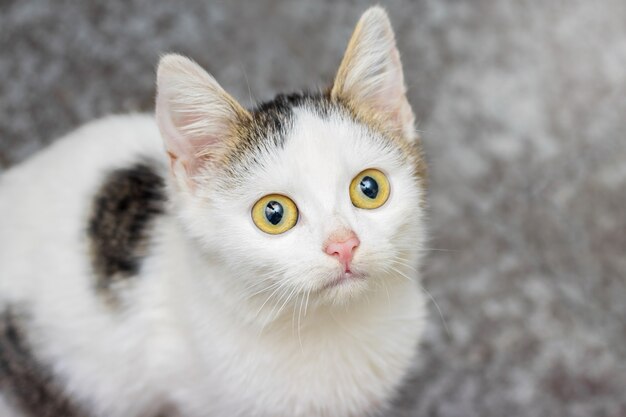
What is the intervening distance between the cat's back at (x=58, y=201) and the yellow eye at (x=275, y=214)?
0.48 m

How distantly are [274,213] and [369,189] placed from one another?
18 centimetres

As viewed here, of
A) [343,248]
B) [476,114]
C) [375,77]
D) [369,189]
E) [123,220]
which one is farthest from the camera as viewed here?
[476,114]

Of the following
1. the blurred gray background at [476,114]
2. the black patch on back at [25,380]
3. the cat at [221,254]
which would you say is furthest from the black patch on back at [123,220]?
the blurred gray background at [476,114]

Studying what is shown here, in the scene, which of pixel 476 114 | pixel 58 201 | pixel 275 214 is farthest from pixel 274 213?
pixel 476 114

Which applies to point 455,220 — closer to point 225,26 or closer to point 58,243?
point 225,26

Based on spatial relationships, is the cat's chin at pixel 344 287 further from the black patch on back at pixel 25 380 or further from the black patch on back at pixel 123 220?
the black patch on back at pixel 25 380

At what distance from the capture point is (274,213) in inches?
55.3

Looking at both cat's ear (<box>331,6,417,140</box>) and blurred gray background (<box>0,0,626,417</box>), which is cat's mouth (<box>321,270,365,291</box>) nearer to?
cat's ear (<box>331,6,417,140</box>)

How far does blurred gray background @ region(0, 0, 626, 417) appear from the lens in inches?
86.7

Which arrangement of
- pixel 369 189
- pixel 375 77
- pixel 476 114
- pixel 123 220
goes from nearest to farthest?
pixel 369 189
pixel 375 77
pixel 123 220
pixel 476 114

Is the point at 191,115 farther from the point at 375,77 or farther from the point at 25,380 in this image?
the point at 25,380

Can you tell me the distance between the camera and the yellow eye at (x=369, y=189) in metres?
1.43

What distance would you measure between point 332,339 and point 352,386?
0.12m

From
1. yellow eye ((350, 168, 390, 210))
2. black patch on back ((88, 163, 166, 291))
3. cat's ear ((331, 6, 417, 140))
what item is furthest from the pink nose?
black patch on back ((88, 163, 166, 291))
